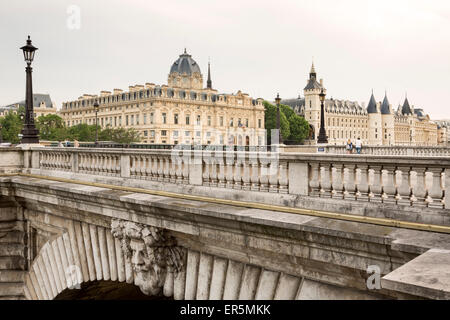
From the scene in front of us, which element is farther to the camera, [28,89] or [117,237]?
[28,89]

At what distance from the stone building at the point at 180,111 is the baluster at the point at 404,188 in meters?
105

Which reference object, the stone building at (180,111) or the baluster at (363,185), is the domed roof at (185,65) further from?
the baluster at (363,185)

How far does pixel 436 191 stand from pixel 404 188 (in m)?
0.40

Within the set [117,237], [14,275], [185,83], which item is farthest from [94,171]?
[185,83]

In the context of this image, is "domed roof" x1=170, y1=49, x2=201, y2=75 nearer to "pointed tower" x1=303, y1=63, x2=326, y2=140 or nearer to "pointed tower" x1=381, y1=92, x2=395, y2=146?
"pointed tower" x1=303, y1=63, x2=326, y2=140

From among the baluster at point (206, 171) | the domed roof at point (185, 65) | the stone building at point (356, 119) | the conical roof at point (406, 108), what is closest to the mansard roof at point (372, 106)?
the stone building at point (356, 119)

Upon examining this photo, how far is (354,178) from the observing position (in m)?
6.36

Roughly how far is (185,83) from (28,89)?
113 meters

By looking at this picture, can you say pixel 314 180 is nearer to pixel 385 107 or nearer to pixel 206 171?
pixel 206 171

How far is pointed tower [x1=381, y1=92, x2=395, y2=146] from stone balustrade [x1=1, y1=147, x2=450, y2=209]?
555ft

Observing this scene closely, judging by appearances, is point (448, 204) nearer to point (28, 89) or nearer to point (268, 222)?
point (268, 222)

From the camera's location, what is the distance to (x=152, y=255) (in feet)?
26.1

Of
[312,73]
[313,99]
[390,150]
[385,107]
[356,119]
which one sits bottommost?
[390,150]

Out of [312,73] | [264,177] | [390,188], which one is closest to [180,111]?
[312,73]
